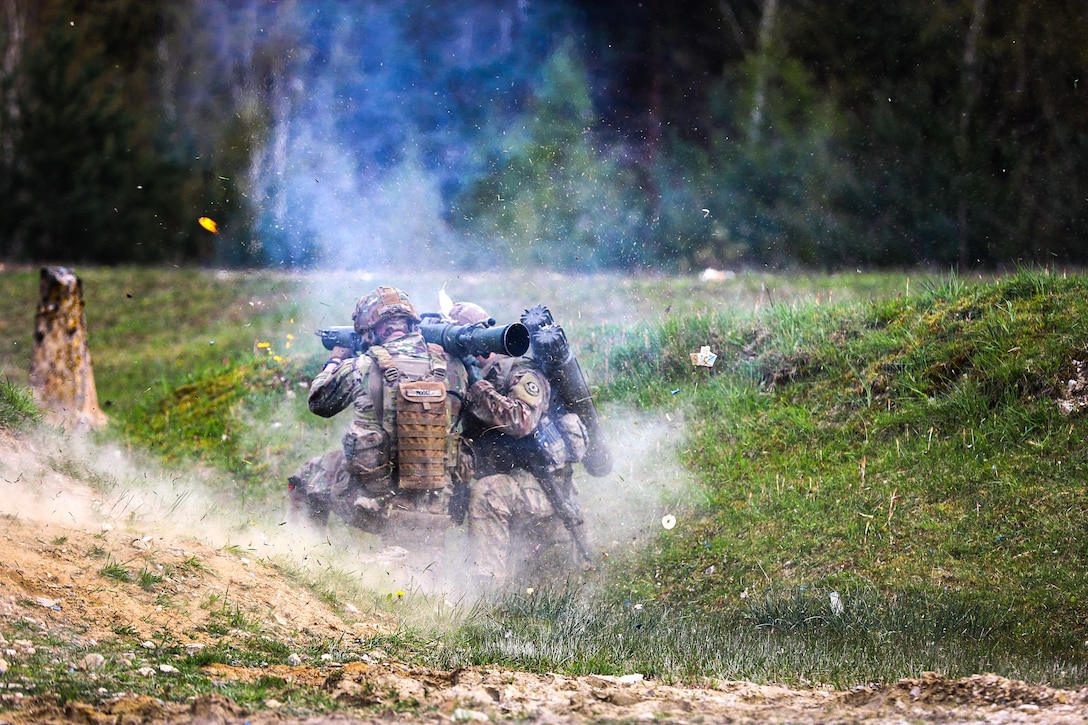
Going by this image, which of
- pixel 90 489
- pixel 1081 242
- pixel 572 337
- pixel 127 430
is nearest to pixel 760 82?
pixel 1081 242

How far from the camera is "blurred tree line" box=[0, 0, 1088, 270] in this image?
585 inches

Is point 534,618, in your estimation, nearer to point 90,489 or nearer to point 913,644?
Answer: point 913,644

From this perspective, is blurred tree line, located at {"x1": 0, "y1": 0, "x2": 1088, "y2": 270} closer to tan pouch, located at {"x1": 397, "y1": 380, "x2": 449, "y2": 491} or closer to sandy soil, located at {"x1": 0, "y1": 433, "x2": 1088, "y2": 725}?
tan pouch, located at {"x1": 397, "y1": 380, "x2": 449, "y2": 491}

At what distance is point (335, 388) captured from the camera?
28.8 feet

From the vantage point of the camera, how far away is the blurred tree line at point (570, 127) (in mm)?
14852

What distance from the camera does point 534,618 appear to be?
316 inches

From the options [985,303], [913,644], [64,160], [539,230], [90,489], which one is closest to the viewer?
[913,644]

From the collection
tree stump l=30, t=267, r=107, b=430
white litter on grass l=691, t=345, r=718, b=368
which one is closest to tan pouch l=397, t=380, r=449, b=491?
white litter on grass l=691, t=345, r=718, b=368

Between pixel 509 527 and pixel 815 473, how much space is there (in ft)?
8.77

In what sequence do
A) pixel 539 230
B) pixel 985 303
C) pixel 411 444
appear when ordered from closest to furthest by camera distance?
1. pixel 411 444
2. pixel 985 303
3. pixel 539 230

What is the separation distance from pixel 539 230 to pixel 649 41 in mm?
13564

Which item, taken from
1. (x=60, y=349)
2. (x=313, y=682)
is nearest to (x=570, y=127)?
(x=60, y=349)

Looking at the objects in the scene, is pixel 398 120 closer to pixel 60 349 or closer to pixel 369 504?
pixel 60 349

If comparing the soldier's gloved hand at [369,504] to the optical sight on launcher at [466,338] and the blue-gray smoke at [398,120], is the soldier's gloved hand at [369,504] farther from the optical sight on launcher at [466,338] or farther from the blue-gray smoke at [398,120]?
the blue-gray smoke at [398,120]
